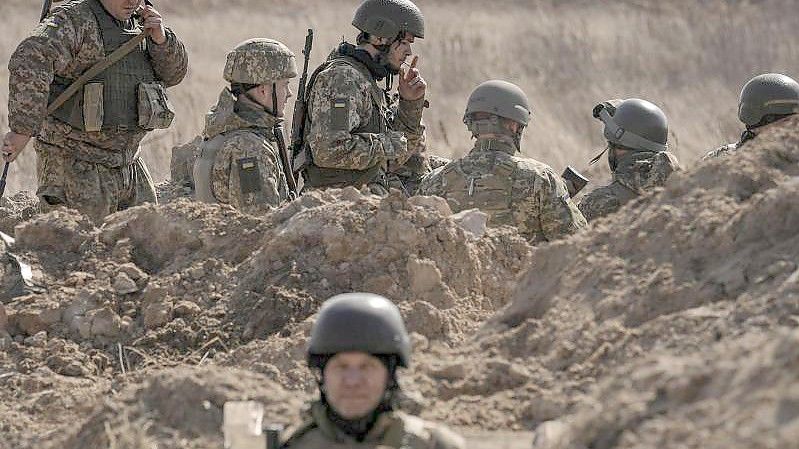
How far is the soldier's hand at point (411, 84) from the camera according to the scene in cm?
1055

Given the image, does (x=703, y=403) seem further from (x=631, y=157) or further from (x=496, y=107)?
(x=631, y=157)

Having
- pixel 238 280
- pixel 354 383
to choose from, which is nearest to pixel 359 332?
pixel 354 383

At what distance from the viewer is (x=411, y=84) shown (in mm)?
10648

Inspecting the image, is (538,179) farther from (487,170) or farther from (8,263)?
(8,263)

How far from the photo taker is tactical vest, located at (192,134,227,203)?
384 inches

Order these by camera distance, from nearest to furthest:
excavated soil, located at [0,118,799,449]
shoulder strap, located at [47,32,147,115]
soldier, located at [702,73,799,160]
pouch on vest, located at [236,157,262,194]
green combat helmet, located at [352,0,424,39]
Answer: excavated soil, located at [0,118,799,449]
pouch on vest, located at [236,157,262,194]
shoulder strap, located at [47,32,147,115]
green combat helmet, located at [352,0,424,39]
soldier, located at [702,73,799,160]

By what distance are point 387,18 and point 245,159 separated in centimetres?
138

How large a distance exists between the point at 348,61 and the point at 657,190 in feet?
10.3

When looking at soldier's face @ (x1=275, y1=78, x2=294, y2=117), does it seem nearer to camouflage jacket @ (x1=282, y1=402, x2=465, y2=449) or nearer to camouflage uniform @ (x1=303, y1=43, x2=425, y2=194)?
camouflage uniform @ (x1=303, y1=43, x2=425, y2=194)

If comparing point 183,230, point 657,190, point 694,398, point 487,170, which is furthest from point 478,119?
point 694,398

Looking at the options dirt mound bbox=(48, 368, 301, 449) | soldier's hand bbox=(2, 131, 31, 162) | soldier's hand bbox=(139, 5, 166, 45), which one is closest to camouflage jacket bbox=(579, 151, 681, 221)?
soldier's hand bbox=(139, 5, 166, 45)

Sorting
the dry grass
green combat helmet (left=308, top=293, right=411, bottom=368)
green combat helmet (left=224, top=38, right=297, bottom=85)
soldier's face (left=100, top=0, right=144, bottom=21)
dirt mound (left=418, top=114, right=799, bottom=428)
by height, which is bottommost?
green combat helmet (left=308, top=293, right=411, bottom=368)

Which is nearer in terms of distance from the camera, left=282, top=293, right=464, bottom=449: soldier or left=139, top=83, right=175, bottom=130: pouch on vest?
left=282, top=293, right=464, bottom=449: soldier

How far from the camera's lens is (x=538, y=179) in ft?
30.8
